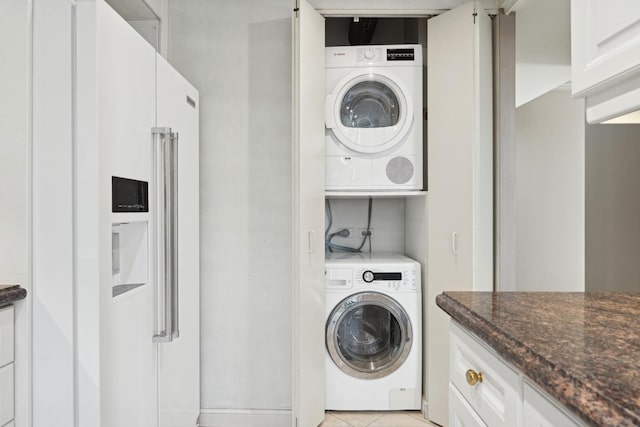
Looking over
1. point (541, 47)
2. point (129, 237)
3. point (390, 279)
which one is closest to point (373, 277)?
point (390, 279)

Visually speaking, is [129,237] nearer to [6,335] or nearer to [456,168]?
[6,335]

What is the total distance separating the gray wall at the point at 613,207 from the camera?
2.98 metres

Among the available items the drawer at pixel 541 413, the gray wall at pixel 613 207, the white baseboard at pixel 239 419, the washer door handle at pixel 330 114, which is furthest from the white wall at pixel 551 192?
the drawer at pixel 541 413

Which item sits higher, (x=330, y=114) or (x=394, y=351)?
(x=330, y=114)

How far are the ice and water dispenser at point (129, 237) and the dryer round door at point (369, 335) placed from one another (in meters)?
1.22

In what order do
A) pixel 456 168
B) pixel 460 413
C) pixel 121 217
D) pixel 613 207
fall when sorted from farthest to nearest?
pixel 613 207
pixel 456 168
pixel 121 217
pixel 460 413

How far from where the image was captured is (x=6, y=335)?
121cm

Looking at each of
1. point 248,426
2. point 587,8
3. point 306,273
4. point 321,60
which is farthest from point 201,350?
point 587,8

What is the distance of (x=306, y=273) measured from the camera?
234 cm

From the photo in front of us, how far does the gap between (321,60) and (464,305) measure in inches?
71.8

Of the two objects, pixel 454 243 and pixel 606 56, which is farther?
pixel 454 243

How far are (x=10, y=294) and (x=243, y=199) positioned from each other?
4.80ft

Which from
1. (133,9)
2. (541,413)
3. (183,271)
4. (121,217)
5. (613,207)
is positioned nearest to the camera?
(541,413)

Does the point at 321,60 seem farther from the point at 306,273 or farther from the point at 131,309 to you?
the point at 131,309
